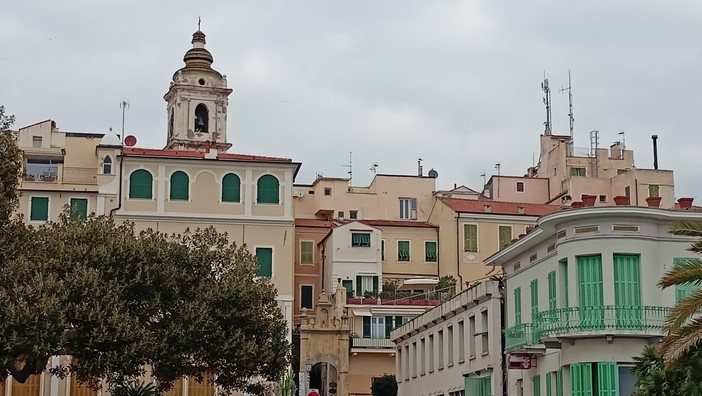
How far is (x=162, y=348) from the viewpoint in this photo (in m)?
43.2

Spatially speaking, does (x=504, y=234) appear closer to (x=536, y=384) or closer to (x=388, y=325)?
(x=388, y=325)

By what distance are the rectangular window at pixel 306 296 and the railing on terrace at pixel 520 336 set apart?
4042 centimetres

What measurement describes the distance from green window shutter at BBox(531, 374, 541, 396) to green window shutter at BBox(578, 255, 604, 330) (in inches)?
205

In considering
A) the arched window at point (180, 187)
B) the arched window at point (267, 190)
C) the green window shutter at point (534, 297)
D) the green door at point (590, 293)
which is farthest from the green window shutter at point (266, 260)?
the green door at point (590, 293)

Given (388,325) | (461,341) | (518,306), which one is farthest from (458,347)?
(388,325)

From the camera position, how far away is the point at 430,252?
83.3m

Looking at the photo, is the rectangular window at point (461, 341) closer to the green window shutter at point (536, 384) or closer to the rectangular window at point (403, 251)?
the green window shutter at point (536, 384)

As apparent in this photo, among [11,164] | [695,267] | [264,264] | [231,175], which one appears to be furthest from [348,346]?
[695,267]

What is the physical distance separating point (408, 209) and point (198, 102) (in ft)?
72.7

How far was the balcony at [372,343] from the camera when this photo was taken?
72812mm

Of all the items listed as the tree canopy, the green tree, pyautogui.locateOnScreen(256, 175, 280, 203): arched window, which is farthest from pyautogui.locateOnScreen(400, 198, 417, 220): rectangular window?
the tree canopy

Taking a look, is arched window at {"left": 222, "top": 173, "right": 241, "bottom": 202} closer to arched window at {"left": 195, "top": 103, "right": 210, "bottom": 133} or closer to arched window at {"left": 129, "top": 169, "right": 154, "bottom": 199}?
arched window at {"left": 129, "top": 169, "right": 154, "bottom": 199}

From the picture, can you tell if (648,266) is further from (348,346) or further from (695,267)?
(348,346)

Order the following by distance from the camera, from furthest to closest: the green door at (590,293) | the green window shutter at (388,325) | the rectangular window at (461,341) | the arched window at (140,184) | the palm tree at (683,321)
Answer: the green window shutter at (388,325), the arched window at (140,184), the rectangular window at (461,341), the green door at (590,293), the palm tree at (683,321)
